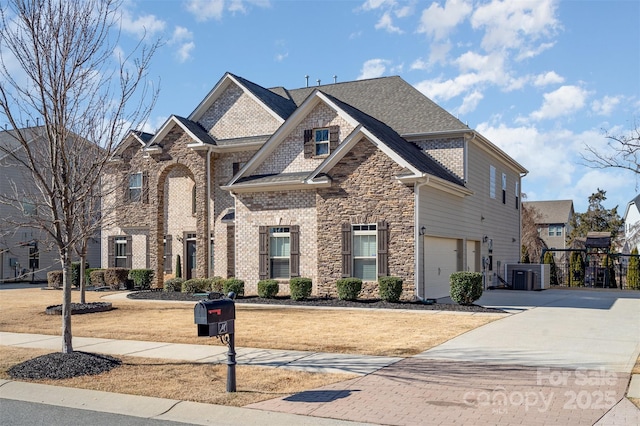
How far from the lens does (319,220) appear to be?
67.5 ft

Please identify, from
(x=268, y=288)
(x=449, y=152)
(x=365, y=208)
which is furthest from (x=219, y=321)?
(x=449, y=152)

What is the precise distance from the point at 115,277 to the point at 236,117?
9035 mm

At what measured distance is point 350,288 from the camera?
754 inches

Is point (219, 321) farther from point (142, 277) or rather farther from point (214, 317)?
point (142, 277)

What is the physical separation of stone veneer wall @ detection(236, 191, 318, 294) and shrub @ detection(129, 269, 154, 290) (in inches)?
215

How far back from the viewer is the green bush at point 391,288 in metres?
18.5

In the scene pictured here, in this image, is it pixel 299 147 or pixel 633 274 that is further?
pixel 633 274

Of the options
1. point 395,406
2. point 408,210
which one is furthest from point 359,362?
point 408,210

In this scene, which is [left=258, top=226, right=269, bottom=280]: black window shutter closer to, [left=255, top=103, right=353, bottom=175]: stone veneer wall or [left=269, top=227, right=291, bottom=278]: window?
[left=269, top=227, right=291, bottom=278]: window

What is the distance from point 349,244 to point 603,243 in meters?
20.0

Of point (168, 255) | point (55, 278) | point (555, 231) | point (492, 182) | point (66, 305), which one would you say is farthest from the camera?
point (555, 231)

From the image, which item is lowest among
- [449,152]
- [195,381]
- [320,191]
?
[195,381]

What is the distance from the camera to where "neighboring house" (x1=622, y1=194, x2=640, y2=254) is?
47875mm

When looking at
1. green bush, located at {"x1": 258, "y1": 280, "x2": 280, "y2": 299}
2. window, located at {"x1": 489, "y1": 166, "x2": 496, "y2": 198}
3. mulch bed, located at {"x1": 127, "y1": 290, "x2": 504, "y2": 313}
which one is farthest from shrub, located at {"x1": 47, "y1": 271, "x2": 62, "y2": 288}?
window, located at {"x1": 489, "y1": 166, "x2": 496, "y2": 198}
